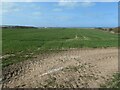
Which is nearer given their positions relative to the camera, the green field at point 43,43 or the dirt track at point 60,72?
the dirt track at point 60,72

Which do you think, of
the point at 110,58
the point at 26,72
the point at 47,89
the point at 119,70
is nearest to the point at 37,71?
the point at 26,72

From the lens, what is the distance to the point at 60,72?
16.9m

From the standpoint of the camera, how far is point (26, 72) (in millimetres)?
16891

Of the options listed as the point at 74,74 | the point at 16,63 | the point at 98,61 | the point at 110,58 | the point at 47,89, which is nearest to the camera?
the point at 47,89

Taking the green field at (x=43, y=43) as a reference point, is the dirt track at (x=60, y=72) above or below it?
below

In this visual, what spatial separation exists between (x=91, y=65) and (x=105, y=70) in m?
1.58

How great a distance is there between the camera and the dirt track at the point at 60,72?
14562 mm

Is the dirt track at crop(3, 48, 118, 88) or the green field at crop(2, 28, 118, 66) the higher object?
the green field at crop(2, 28, 118, 66)

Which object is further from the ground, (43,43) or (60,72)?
(43,43)

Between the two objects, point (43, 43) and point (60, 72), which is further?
point (43, 43)

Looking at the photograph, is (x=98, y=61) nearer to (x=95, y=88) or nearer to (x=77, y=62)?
(x=77, y=62)

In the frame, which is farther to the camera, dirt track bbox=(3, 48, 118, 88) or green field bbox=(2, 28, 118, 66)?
green field bbox=(2, 28, 118, 66)

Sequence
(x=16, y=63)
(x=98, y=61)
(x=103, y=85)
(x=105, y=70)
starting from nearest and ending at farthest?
(x=103, y=85), (x=105, y=70), (x=16, y=63), (x=98, y=61)

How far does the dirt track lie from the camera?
14562mm
